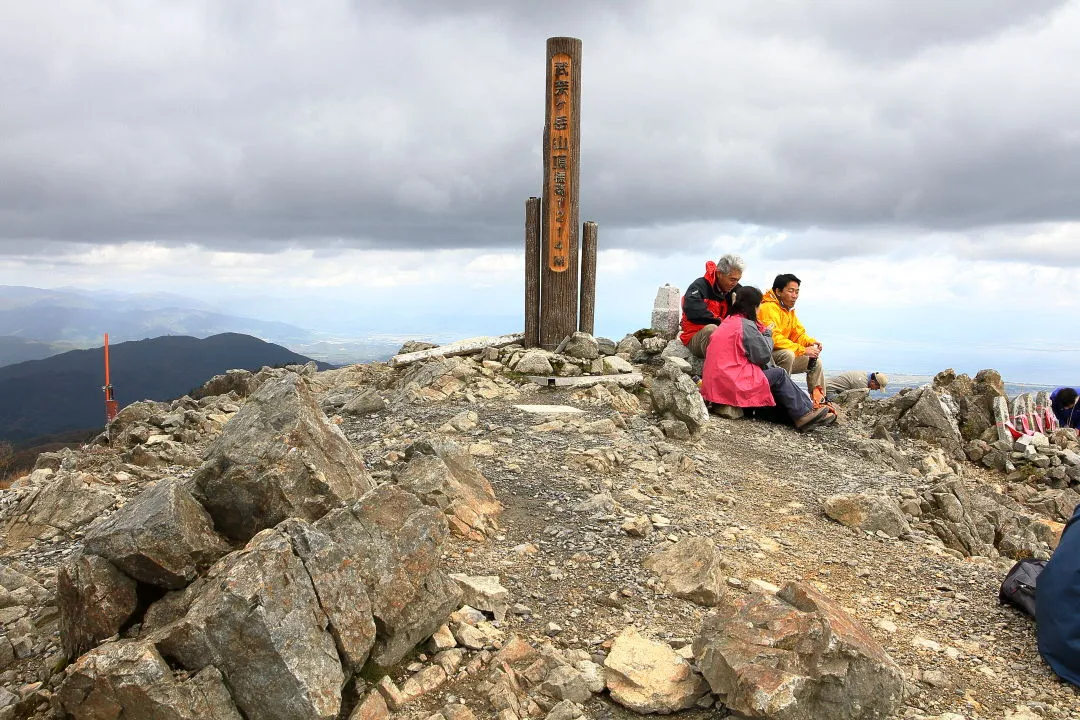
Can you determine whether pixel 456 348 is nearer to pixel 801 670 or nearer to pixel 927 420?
pixel 927 420

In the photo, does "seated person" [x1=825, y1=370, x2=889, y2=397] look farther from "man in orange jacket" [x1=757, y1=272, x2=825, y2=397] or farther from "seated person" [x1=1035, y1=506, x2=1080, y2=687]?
"seated person" [x1=1035, y1=506, x2=1080, y2=687]

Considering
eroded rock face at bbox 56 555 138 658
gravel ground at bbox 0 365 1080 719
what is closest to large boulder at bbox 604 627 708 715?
gravel ground at bbox 0 365 1080 719

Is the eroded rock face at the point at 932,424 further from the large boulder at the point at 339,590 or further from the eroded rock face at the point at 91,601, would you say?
the eroded rock face at the point at 91,601

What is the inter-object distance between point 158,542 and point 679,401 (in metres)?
8.60

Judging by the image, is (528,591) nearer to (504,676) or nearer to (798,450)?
(504,676)

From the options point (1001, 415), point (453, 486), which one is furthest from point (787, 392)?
point (453, 486)

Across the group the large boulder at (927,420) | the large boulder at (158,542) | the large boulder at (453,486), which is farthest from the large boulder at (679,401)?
the large boulder at (158,542)

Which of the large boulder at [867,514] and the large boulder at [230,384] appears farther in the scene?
the large boulder at [230,384]

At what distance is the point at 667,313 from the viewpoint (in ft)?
61.3

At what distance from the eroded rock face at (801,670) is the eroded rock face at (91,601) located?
414 centimetres

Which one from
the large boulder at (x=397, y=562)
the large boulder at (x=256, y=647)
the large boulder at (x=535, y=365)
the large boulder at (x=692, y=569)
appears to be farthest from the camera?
the large boulder at (x=535, y=365)

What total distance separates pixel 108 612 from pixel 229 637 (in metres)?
1.23

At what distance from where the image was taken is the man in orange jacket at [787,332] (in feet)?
46.2

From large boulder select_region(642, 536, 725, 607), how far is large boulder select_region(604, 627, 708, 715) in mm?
1098
